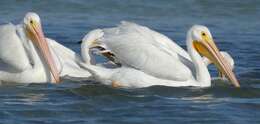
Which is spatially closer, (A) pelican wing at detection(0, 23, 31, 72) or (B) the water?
(B) the water

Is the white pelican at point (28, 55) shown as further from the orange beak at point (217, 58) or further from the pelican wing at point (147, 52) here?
the orange beak at point (217, 58)

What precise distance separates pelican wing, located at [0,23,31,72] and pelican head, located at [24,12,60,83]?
0.18m

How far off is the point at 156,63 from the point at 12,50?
5.09 ft

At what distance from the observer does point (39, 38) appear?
11.1 metres

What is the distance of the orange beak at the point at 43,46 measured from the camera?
36.2ft

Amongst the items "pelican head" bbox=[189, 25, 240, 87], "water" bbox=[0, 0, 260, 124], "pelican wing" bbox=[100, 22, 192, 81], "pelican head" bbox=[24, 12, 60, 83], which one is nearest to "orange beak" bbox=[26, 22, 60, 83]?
"pelican head" bbox=[24, 12, 60, 83]

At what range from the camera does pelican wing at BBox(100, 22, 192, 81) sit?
35.9 ft

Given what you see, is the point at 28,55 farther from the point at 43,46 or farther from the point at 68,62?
the point at 68,62

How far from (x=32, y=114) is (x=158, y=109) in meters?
1.21

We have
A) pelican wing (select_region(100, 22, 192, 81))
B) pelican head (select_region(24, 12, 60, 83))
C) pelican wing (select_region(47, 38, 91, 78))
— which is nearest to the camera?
pelican wing (select_region(100, 22, 192, 81))

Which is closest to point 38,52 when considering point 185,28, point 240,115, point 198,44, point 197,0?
point 198,44

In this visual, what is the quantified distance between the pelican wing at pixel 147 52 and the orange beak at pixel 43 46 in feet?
2.24

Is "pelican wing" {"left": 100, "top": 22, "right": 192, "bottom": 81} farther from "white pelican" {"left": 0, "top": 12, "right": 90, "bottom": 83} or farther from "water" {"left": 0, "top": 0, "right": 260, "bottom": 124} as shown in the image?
"white pelican" {"left": 0, "top": 12, "right": 90, "bottom": 83}

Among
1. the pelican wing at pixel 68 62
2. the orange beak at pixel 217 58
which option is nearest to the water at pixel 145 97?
the orange beak at pixel 217 58
